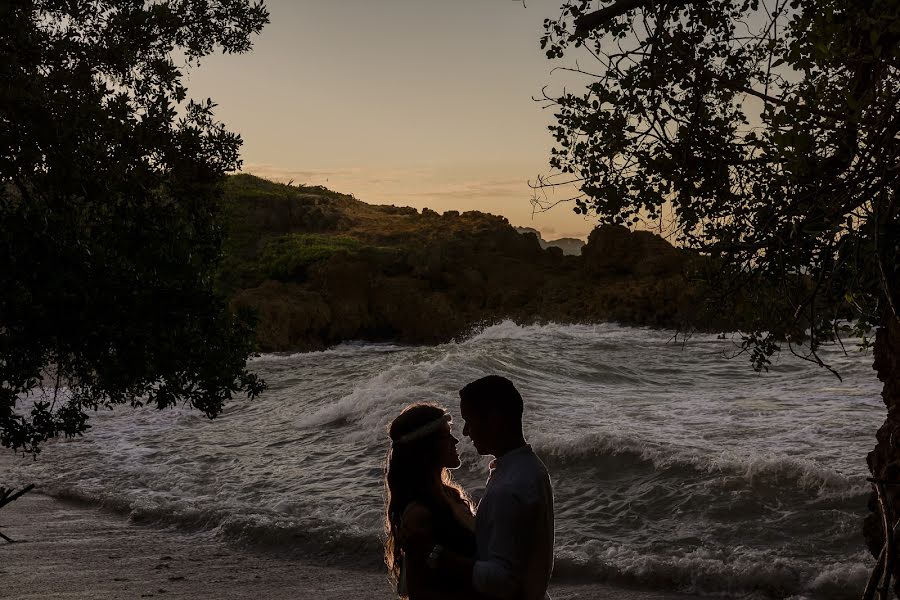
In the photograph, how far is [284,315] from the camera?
1318 inches

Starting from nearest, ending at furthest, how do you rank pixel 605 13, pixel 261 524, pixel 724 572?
→ pixel 605 13
pixel 724 572
pixel 261 524

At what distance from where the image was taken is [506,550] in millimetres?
3262

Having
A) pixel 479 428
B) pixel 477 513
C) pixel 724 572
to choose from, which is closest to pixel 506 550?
pixel 477 513

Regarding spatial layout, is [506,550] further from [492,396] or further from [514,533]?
[492,396]

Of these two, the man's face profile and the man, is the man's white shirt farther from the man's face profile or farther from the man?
the man's face profile

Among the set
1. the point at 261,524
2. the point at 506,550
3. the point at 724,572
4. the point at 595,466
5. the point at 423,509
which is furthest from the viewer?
the point at 595,466

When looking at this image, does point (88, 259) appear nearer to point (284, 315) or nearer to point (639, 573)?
point (639, 573)

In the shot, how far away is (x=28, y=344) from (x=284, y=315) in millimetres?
27917

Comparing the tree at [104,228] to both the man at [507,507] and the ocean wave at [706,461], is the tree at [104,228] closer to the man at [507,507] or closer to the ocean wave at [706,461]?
the man at [507,507]

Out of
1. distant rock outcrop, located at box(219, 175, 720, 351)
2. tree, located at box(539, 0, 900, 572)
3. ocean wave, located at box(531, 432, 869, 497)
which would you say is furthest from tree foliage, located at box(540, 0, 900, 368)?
distant rock outcrop, located at box(219, 175, 720, 351)

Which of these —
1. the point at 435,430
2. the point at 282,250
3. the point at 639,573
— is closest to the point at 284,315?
the point at 282,250

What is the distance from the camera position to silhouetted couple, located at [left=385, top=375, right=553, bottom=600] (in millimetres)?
3275

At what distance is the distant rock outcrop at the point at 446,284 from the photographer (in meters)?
34.4

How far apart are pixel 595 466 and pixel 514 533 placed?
1004cm
